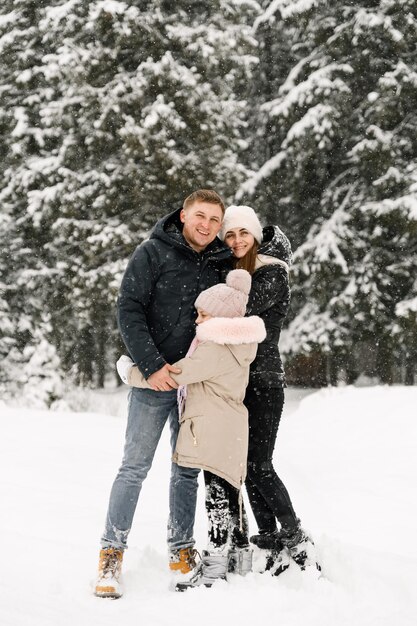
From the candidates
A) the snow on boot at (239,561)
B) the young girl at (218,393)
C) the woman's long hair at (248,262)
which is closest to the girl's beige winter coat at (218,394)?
the young girl at (218,393)

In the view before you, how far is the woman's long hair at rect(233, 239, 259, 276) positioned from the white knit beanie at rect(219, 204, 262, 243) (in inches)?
3.9

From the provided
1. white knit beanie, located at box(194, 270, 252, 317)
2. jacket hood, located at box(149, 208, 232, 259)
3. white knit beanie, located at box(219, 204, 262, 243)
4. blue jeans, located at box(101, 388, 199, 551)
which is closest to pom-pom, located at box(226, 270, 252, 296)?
white knit beanie, located at box(194, 270, 252, 317)

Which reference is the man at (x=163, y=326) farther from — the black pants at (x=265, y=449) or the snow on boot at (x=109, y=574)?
the black pants at (x=265, y=449)

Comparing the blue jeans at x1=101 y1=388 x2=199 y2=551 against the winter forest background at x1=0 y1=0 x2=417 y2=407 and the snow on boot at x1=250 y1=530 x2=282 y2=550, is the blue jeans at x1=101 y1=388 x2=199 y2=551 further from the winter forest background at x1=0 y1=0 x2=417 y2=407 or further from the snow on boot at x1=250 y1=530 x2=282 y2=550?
the winter forest background at x1=0 y1=0 x2=417 y2=407

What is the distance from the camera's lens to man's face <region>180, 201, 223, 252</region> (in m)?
4.21

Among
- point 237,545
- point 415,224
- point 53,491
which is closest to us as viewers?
point 237,545

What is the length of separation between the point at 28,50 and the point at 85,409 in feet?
26.4

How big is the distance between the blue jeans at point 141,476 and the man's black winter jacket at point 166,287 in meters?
0.29

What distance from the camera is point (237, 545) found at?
4227mm

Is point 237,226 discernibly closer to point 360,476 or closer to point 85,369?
point 360,476

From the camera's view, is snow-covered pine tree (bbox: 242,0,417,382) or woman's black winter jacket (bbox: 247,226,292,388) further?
Result: snow-covered pine tree (bbox: 242,0,417,382)

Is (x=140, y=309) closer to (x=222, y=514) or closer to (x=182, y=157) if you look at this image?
(x=222, y=514)

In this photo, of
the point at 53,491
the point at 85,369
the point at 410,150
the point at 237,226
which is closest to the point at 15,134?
the point at 85,369

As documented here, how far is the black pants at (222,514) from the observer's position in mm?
4031
